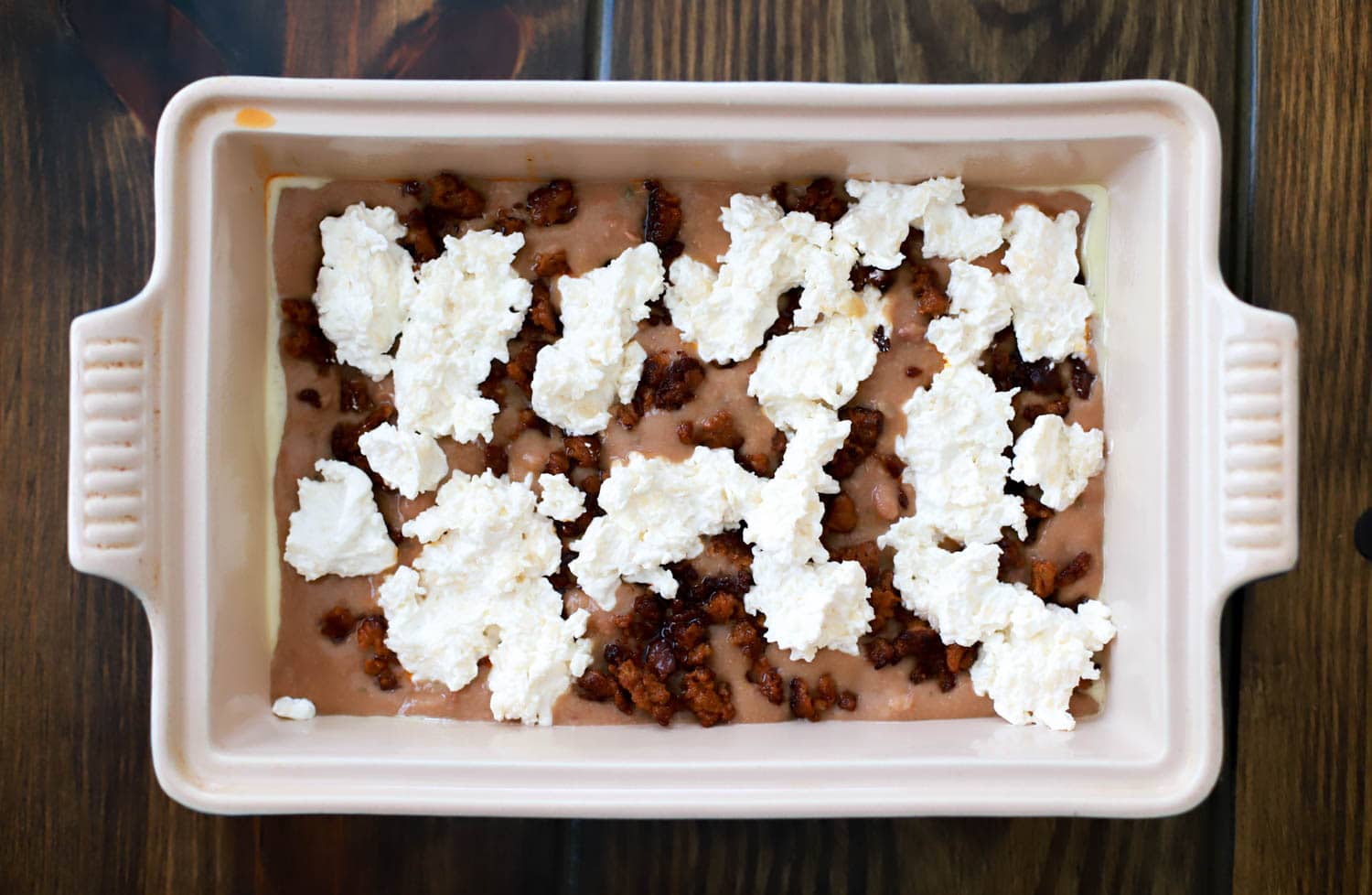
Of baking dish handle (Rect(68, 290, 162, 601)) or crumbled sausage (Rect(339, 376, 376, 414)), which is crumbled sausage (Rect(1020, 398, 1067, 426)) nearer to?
crumbled sausage (Rect(339, 376, 376, 414))

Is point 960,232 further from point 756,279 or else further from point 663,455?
point 663,455

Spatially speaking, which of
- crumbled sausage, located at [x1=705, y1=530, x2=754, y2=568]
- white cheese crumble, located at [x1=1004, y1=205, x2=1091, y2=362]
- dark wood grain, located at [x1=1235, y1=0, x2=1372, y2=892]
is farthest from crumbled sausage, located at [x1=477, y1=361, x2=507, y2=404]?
dark wood grain, located at [x1=1235, y1=0, x2=1372, y2=892]

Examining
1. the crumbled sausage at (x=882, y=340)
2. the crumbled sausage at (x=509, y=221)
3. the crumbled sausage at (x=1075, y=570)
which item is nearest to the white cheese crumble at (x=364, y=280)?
the crumbled sausage at (x=509, y=221)

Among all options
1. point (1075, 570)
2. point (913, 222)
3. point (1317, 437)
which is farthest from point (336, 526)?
point (1317, 437)

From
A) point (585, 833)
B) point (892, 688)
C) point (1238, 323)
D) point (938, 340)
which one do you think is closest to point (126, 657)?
point (585, 833)

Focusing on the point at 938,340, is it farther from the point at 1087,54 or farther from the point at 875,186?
the point at 1087,54

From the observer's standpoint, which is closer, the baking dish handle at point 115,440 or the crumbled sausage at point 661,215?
the baking dish handle at point 115,440

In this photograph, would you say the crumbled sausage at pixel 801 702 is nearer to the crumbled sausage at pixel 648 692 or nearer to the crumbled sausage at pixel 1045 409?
the crumbled sausage at pixel 648 692
